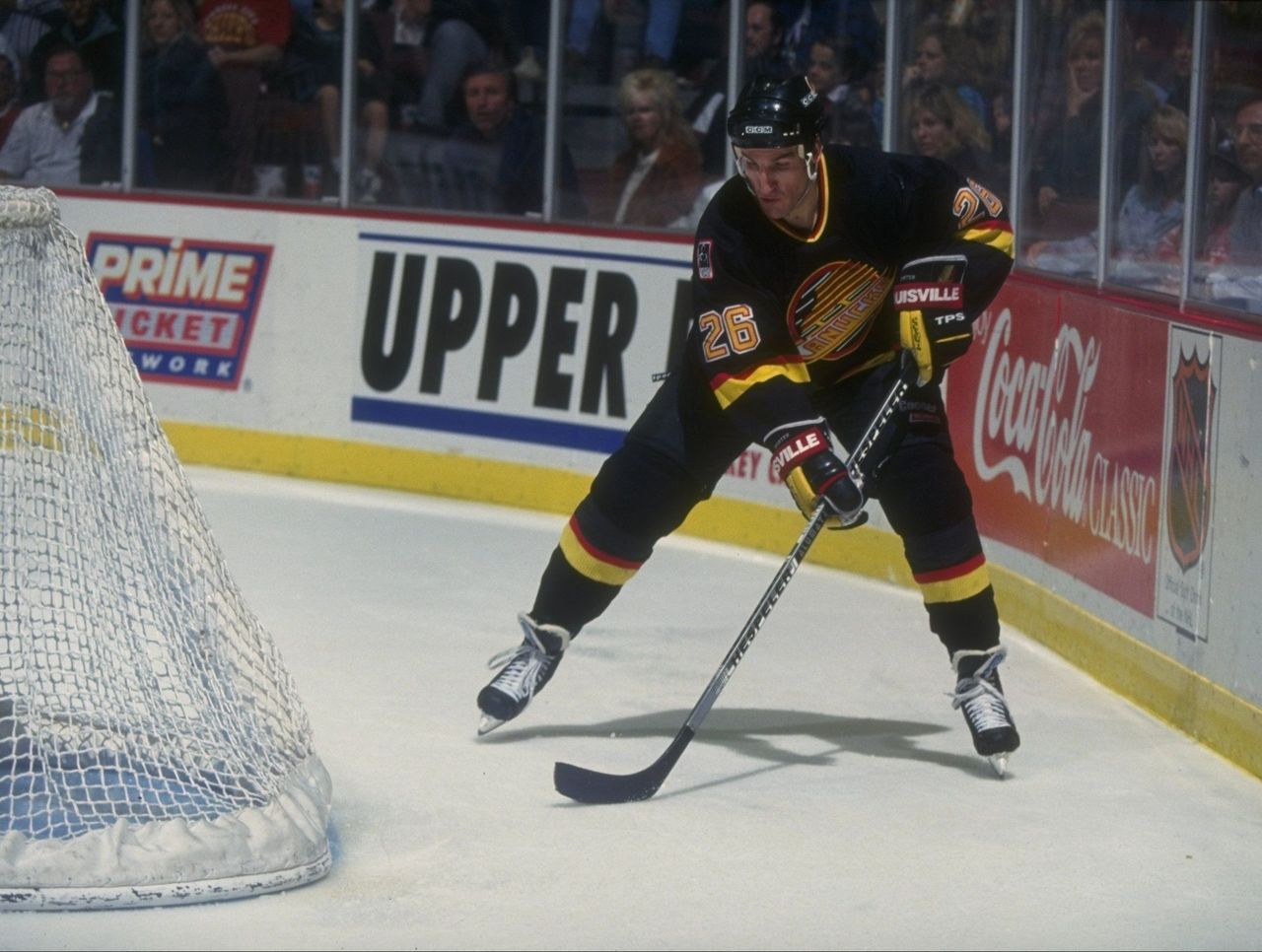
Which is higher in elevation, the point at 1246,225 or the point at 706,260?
the point at 1246,225

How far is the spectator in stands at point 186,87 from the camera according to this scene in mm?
7238

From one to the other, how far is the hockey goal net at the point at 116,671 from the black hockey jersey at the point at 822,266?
90 centimetres

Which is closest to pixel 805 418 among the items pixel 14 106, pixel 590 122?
pixel 590 122

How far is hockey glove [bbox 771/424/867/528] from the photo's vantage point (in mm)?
3613

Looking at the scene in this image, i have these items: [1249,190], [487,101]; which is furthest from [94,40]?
[1249,190]

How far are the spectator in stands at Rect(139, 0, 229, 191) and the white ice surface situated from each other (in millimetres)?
2039

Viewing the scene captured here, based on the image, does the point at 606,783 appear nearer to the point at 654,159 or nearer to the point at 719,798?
the point at 719,798

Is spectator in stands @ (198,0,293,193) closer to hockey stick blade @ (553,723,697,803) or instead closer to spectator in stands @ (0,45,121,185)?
spectator in stands @ (0,45,121,185)

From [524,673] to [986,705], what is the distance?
0.83 metres

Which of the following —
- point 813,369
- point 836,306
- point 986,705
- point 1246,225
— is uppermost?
point 1246,225

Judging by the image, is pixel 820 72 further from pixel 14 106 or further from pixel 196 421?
pixel 14 106

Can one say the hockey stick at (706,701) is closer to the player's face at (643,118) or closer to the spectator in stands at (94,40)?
the player's face at (643,118)

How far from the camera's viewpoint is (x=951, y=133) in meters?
5.85

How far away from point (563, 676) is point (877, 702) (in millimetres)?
654
